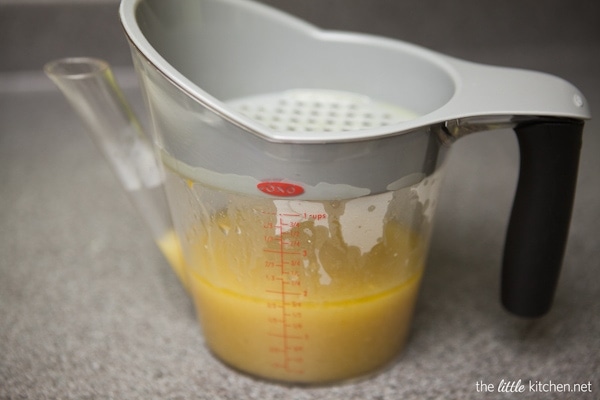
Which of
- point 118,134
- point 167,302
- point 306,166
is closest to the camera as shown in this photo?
point 306,166

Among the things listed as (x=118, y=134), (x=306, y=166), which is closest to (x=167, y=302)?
(x=118, y=134)

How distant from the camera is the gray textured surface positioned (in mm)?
580

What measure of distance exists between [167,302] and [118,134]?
0.63ft

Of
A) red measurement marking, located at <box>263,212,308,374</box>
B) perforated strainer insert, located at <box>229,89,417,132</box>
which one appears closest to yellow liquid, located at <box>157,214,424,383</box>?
red measurement marking, located at <box>263,212,308,374</box>

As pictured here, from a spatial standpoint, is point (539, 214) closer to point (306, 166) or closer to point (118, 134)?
point (306, 166)

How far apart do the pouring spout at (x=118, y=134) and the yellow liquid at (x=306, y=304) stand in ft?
0.21

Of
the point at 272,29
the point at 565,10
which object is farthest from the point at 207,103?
the point at 565,10

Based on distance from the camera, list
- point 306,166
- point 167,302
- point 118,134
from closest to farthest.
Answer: point 306,166 < point 118,134 < point 167,302

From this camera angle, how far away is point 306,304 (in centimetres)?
52

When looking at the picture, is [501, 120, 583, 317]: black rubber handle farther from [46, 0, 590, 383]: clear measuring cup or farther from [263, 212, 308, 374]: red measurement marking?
[263, 212, 308, 374]: red measurement marking

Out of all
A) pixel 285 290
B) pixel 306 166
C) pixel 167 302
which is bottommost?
pixel 167 302

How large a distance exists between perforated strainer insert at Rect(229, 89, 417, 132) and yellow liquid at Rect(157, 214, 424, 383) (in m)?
0.13

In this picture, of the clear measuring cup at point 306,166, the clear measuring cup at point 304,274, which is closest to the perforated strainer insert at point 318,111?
the clear measuring cup at point 306,166

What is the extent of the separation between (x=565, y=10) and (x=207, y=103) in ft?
2.79
